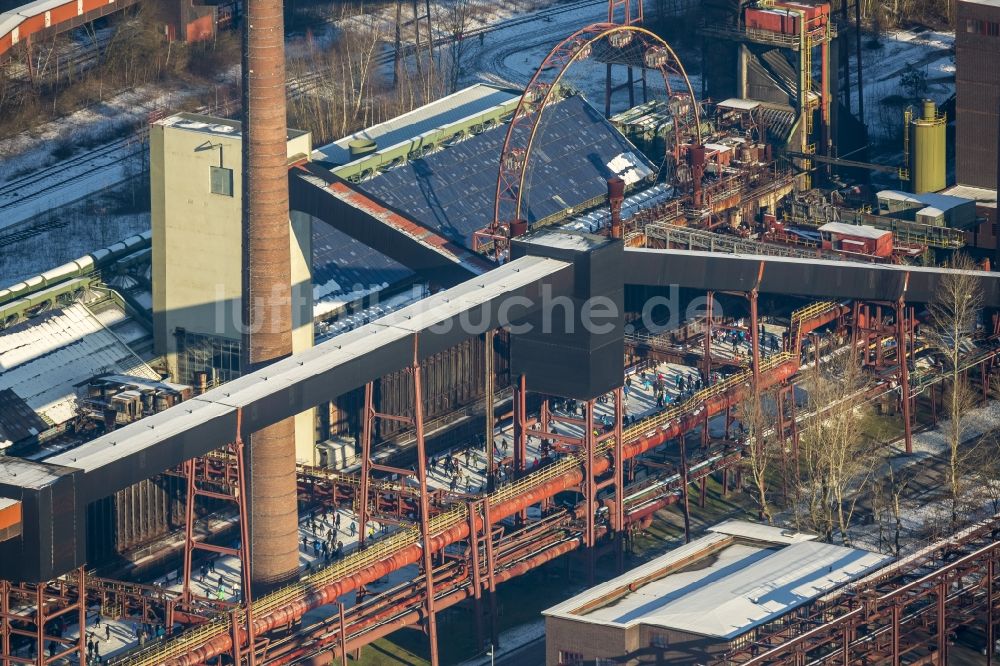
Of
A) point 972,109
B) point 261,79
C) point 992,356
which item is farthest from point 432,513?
point 972,109

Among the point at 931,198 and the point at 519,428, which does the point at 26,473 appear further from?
the point at 931,198

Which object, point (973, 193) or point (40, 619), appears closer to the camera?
point (40, 619)

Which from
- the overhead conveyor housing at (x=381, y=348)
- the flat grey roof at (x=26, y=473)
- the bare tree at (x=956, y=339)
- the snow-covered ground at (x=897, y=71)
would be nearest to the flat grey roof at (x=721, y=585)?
the overhead conveyor housing at (x=381, y=348)

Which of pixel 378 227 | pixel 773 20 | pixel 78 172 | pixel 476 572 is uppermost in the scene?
pixel 773 20

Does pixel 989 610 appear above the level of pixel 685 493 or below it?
below

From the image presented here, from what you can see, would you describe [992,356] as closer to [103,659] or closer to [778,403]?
[778,403]

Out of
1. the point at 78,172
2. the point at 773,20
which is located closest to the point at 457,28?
the point at 78,172
